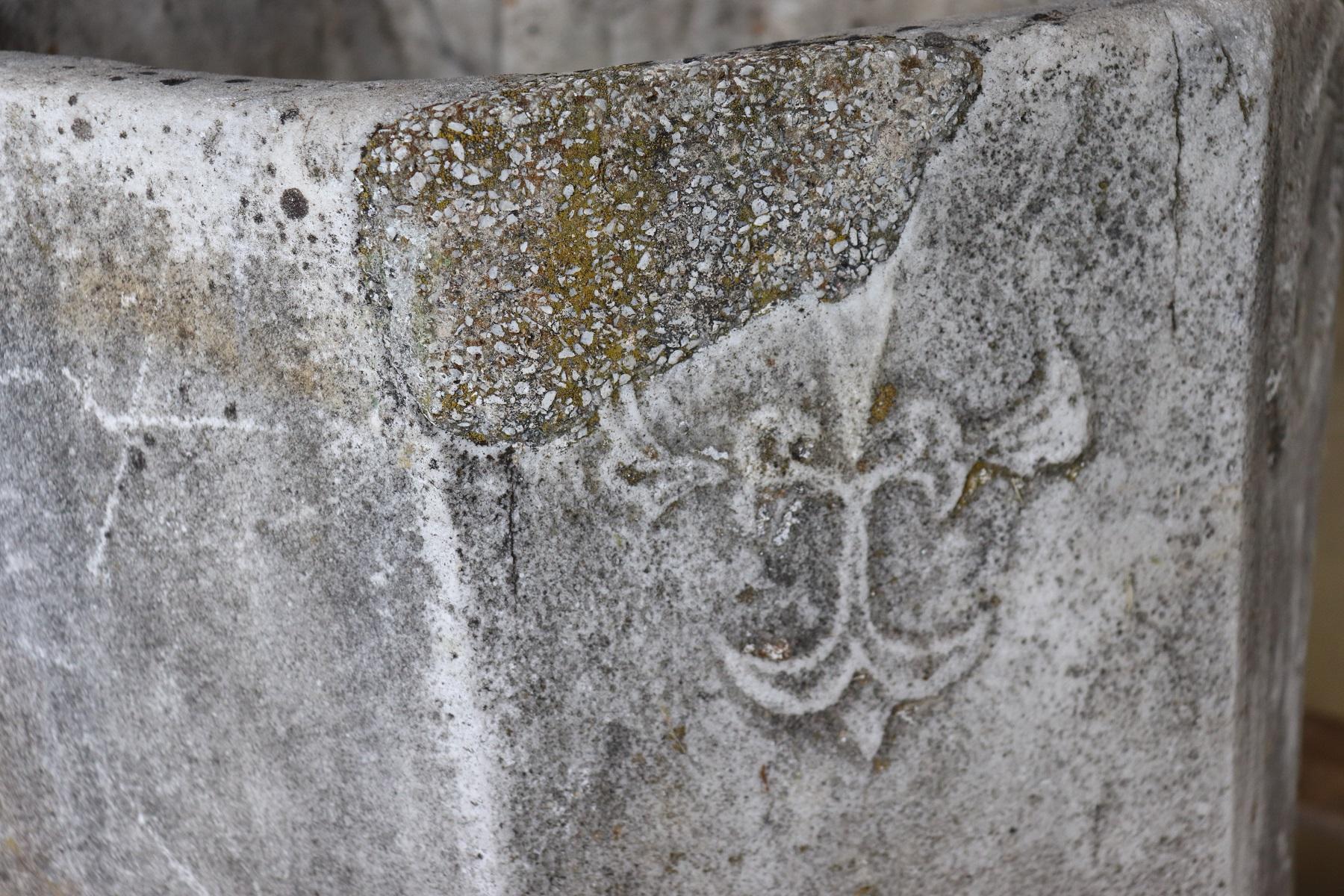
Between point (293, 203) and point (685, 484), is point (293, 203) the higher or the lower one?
the higher one

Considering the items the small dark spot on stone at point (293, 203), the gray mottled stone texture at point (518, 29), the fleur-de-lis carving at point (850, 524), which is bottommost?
the fleur-de-lis carving at point (850, 524)

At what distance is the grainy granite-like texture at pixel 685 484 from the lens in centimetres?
71

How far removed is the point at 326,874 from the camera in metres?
0.84

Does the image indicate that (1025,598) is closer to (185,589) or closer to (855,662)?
(855,662)

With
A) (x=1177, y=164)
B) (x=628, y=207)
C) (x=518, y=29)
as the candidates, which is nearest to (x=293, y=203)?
(x=628, y=207)

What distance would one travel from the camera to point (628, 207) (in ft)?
2.25

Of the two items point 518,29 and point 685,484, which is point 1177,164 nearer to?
point 685,484

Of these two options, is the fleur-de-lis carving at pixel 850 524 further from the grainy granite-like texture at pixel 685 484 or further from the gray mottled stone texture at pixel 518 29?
the gray mottled stone texture at pixel 518 29

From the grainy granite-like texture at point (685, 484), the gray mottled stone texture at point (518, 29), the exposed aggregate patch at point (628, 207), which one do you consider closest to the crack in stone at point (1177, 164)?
the grainy granite-like texture at point (685, 484)

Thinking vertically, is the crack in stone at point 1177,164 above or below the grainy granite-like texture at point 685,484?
above

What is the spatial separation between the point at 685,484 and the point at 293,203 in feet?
0.91

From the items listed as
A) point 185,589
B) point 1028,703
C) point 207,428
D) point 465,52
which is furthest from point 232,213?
point 465,52

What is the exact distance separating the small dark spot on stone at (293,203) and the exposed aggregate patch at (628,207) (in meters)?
0.04

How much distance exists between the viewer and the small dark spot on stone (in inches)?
27.2
